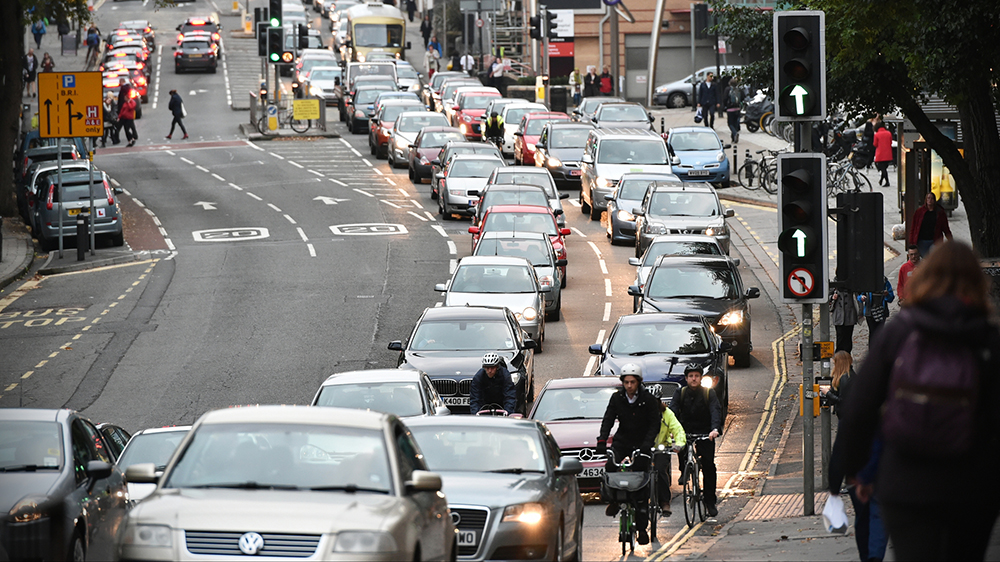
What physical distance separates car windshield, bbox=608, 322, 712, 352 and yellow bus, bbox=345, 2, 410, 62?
5601 cm

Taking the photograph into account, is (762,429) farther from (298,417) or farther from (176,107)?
(176,107)

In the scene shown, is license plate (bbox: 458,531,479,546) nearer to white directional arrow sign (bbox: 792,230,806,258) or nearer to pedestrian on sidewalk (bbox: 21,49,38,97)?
white directional arrow sign (bbox: 792,230,806,258)

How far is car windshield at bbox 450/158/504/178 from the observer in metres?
37.3

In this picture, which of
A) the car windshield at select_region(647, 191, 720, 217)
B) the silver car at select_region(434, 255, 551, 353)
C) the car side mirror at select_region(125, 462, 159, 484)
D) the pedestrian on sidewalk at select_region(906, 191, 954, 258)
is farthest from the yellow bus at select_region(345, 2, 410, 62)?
the car side mirror at select_region(125, 462, 159, 484)

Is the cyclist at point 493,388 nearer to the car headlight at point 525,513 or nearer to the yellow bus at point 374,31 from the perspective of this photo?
the car headlight at point 525,513

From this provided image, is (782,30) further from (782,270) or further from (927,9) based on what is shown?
(927,9)

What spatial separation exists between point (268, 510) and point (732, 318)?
1598 centimetres

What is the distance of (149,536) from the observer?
25.5 feet

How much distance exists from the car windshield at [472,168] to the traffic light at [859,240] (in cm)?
2388

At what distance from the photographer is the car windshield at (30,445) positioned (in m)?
10.4

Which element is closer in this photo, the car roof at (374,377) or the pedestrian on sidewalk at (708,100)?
the car roof at (374,377)

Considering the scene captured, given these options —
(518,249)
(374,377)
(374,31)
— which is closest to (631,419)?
(374,377)

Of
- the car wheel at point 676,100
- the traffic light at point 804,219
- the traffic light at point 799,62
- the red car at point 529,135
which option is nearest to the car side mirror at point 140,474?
the traffic light at point 804,219

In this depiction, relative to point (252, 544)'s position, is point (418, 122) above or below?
above
